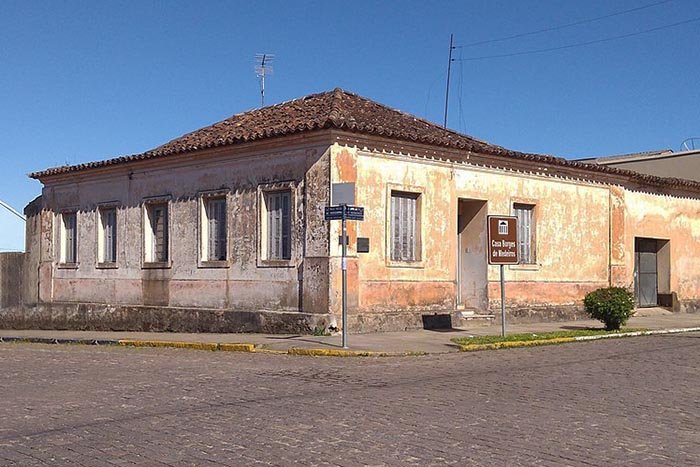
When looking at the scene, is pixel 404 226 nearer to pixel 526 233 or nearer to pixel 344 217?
pixel 344 217

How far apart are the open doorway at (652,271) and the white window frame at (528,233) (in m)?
5.96

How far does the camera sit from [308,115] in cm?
2034

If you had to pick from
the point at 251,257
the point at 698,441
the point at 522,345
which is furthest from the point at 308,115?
the point at 698,441

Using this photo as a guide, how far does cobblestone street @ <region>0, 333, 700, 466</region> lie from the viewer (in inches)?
280

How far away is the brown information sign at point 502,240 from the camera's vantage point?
17484 millimetres

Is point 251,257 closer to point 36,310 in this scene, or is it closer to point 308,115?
point 308,115

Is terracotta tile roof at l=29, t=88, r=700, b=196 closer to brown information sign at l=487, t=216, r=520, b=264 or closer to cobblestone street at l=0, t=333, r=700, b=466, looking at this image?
brown information sign at l=487, t=216, r=520, b=264

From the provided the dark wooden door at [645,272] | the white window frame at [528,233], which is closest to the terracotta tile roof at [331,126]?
the white window frame at [528,233]

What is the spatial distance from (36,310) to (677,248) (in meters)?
20.1

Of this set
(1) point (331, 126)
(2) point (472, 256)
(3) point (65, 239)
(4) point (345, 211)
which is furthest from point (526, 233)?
(3) point (65, 239)

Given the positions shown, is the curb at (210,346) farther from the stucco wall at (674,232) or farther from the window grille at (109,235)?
Answer: the stucco wall at (674,232)

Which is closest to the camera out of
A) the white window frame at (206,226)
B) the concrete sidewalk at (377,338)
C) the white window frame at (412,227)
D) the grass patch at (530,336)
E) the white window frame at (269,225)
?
the concrete sidewalk at (377,338)

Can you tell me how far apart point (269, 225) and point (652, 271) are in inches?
557

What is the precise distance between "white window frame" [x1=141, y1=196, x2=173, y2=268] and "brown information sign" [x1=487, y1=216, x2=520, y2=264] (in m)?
8.58
